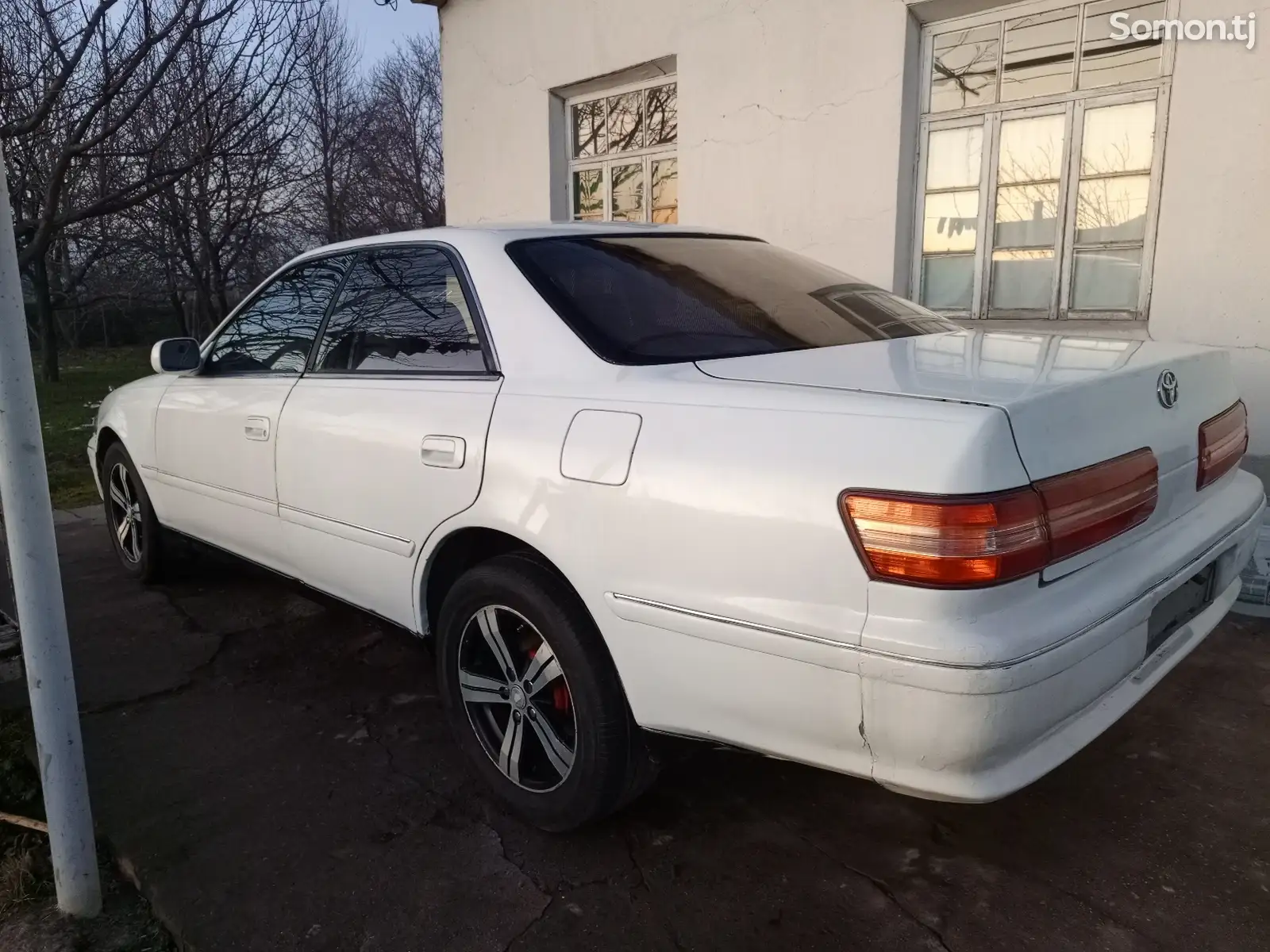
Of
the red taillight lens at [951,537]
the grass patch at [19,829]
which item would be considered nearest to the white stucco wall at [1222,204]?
the red taillight lens at [951,537]

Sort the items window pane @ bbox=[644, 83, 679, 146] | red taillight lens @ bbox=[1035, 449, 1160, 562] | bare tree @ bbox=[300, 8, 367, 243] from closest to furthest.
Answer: red taillight lens @ bbox=[1035, 449, 1160, 562]
window pane @ bbox=[644, 83, 679, 146]
bare tree @ bbox=[300, 8, 367, 243]

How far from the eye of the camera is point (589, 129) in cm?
773

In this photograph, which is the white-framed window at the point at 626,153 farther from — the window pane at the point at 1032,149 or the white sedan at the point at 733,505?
the white sedan at the point at 733,505

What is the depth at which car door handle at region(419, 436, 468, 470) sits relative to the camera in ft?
8.13

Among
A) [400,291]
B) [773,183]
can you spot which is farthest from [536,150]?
[400,291]

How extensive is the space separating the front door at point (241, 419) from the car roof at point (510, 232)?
0.94 feet

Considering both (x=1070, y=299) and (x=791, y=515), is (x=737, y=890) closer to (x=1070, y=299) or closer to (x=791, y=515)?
(x=791, y=515)

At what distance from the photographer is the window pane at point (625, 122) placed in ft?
24.0

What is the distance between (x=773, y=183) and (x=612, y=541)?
4517 millimetres

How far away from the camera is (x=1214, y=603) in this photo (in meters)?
2.43

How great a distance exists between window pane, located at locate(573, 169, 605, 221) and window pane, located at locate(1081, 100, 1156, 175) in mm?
3940

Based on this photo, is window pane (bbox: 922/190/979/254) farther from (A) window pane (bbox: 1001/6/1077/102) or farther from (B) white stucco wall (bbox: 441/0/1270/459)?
(A) window pane (bbox: 1001/6/1077/102)

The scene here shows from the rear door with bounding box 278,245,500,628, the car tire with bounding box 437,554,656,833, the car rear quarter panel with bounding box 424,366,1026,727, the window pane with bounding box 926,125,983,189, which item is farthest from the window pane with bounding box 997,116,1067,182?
the car tire with bounding box 437,554,656,833

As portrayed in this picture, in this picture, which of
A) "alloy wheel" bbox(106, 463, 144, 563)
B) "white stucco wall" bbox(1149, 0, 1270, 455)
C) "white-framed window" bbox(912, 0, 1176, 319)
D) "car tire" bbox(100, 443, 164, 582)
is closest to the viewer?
"white stucco wall" bbox(1149, 0, 1270, 455)
